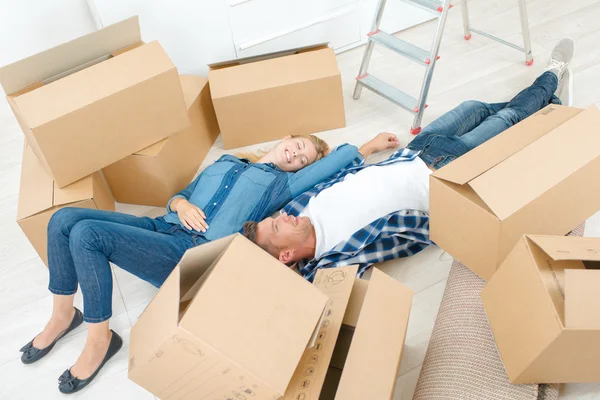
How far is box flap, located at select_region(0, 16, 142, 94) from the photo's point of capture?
1931mm

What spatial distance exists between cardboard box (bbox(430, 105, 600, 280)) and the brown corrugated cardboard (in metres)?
0.44

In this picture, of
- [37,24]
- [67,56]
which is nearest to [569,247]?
[67,56]

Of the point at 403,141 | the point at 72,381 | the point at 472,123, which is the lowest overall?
the point at 72,381

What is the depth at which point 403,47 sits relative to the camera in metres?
2.42

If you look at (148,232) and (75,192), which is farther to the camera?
(75,192)

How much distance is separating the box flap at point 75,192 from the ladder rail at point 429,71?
51.8 inches

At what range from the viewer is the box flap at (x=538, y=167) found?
1.32 m

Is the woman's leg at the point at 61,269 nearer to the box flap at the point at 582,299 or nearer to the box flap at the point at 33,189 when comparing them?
the box flap at the point at 33,189

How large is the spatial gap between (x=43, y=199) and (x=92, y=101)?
0.40 metres

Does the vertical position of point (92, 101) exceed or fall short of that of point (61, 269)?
it exceeds it

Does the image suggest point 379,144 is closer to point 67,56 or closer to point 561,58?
point 561,58

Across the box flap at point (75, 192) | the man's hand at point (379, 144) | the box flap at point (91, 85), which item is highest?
the box flap at point (91, 85)

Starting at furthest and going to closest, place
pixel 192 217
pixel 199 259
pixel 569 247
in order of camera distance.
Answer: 1. pixel 192 217
2. pixel 199 259
3. pixel 569 247

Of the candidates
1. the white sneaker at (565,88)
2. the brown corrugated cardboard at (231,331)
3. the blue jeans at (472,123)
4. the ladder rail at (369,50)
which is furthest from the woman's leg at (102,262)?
the white sneaker at (565,88)
